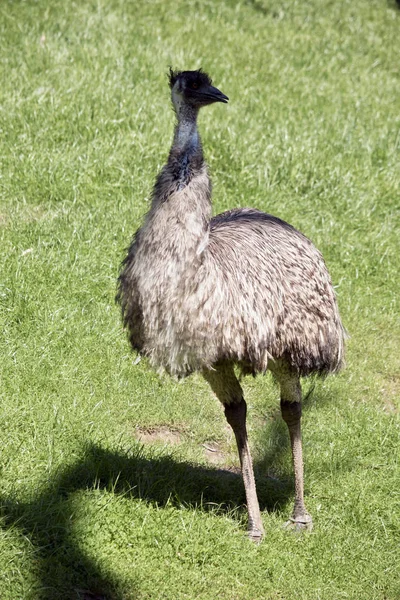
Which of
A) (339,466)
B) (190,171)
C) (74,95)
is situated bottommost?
(339,466)

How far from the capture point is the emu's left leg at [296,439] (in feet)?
17.5

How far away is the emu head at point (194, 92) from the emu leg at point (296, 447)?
5.28 feet

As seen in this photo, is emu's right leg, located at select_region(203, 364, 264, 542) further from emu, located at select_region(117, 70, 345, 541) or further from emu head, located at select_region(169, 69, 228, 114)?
emu head, located at select_region(169, 69, 228, 114)

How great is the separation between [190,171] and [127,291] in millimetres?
A: 640

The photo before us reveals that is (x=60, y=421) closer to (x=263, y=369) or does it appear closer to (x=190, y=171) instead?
(x=263, y=369)

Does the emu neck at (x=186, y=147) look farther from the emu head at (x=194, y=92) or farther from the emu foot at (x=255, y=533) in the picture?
the emu foot at (x=255, y=533)

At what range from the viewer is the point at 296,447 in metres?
5.41

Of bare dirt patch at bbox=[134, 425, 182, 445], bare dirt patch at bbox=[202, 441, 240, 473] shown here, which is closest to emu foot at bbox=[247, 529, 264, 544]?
bare dirt patch at bbox=[202, 441, 240, 473]

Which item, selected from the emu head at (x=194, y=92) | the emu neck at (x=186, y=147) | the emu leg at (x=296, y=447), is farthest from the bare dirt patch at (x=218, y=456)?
the emu head at (x=194, y=92)

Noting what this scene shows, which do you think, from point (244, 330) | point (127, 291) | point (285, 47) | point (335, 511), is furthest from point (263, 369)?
point (285, 47)

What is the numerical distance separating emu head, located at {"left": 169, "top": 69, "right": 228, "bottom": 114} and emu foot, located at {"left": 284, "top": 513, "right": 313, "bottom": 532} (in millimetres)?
2289

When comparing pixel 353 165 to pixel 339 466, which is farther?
pixel 353 165

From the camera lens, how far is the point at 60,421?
5.48 m

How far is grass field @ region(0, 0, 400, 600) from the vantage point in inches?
192
